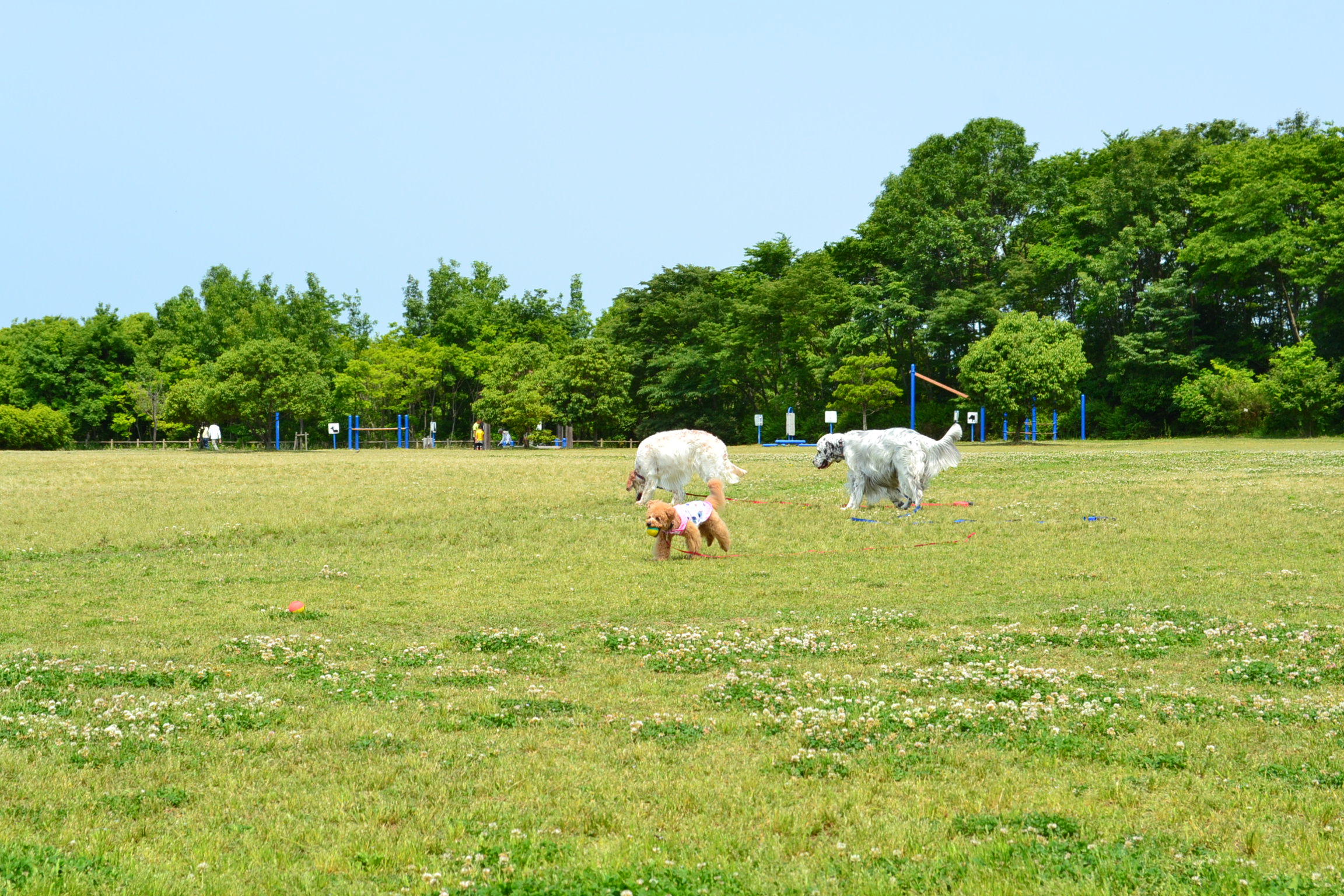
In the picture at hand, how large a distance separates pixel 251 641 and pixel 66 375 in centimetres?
10892

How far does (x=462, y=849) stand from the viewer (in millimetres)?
6289

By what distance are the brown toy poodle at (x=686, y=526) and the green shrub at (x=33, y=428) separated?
93.9 metres

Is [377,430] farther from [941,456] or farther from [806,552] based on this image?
[806,552]

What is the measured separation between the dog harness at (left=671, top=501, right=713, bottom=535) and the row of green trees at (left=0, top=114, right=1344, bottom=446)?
2346 inches

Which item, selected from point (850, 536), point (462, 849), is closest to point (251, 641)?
point (462, 849)

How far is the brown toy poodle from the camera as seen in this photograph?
61.8 ft

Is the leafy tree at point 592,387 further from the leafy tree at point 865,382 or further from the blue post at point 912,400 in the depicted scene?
the blue post at point 912,400

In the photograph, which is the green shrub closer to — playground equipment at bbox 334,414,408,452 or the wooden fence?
the wooden fence

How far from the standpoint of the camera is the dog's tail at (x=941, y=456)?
86.4 ft

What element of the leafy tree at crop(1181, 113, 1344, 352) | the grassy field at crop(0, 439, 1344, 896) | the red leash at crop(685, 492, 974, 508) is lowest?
the grassy field at crop(0, 439, 1344, 896)

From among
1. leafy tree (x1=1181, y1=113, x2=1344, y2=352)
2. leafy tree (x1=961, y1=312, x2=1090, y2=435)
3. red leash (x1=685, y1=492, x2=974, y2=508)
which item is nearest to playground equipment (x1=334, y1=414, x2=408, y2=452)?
leafy tree (x1=961, y1=312, x2=1090, y2=435)

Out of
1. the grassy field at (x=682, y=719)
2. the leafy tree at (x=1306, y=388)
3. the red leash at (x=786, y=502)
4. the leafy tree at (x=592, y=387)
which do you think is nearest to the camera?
the grassy field at (x=682, y=719)

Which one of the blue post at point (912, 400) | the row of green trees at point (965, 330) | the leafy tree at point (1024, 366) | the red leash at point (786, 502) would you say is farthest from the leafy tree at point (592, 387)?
the red leash at point (786, 502)

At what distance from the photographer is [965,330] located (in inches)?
3374
